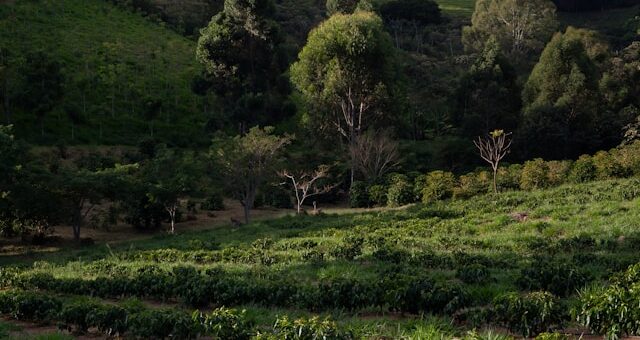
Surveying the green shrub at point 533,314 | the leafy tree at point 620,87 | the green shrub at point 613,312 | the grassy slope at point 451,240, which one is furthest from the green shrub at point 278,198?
the green shrub at point 613,312

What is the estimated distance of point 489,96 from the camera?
43.5m

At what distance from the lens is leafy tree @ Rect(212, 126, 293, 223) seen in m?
29.5

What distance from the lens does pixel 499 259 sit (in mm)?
15641

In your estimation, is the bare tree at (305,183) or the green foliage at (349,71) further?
the green foliage at (349,71)

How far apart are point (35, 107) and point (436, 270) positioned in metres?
32.7

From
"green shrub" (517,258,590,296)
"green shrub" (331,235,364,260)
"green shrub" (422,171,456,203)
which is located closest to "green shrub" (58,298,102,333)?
"green shrub" (331,235,364,260)

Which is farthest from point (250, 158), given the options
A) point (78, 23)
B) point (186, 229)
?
point (78, 23)

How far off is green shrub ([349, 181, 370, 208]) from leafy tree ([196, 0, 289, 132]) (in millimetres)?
11911

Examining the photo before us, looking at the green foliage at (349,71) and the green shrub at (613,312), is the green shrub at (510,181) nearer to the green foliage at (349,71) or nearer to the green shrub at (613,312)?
the green foliage at (349,71)

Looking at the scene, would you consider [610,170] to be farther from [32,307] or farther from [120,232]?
[32,307]

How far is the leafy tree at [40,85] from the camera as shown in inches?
1487

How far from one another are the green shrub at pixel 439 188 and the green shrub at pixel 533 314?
2190 cm

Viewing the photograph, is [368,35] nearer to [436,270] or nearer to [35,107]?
[35,107]

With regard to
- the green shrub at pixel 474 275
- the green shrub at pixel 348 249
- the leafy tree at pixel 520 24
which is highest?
the leafy tree at pixel 520 24
